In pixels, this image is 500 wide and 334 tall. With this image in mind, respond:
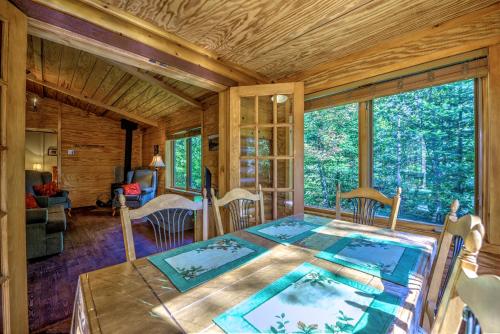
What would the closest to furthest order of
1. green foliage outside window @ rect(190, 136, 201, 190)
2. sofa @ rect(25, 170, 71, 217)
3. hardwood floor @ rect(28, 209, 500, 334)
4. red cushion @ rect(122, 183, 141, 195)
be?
1. hardwood floor @ rect(28, 209, 500, 334)
2. sofa @ rect(25, 170, 71, 217)
3. green foliage outside window @ rect(190, 136, 201, 190)
4. red cushion @ rect(122, 183, 141, 195)

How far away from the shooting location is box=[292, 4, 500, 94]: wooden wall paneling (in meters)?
1.44

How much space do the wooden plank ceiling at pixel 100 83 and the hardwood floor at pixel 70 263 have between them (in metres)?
2.40

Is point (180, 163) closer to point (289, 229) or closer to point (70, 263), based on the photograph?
point (70, 263)

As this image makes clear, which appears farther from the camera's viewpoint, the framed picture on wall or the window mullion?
the framed picture on wall

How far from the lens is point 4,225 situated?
1.13 metres

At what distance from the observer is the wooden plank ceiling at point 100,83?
2.96m

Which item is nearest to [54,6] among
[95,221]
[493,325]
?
[493,325]

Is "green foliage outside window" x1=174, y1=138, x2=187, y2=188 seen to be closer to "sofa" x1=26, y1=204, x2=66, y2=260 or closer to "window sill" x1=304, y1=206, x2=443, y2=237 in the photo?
"sofa" x1=26, y1=204, x2=66, y2=260

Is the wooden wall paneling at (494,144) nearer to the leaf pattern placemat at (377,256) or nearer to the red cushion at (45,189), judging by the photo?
the leaf pattern placemat at (377,256)

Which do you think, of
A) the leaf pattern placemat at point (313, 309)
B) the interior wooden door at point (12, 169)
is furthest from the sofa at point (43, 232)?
the leaf pattern placemat at point (313, 309)

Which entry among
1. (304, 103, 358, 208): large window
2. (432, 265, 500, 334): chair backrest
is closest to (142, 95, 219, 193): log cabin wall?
(304, 103, 358, 208): large window

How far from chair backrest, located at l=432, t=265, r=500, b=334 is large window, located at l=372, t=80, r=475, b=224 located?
157 centimetres

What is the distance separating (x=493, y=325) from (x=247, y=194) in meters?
1.36

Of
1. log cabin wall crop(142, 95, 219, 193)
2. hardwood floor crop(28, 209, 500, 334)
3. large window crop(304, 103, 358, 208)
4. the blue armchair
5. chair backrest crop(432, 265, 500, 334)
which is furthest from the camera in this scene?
the blue armchair
